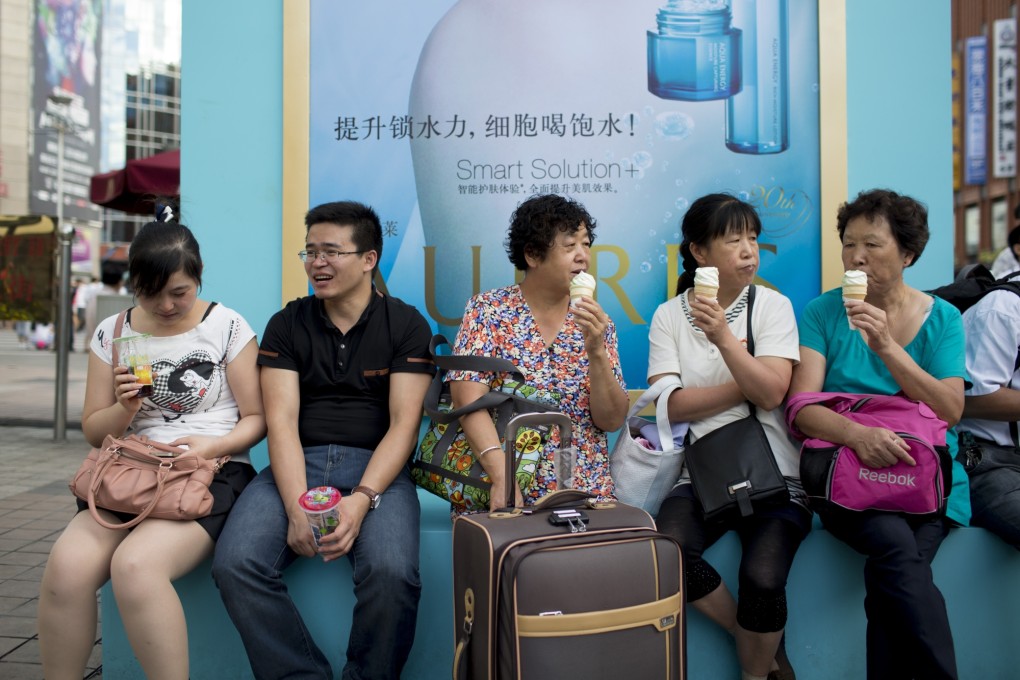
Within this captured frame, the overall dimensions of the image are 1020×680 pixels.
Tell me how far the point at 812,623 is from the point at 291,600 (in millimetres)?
1669

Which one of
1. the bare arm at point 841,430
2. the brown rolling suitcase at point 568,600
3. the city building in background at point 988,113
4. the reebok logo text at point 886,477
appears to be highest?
the city building in background at point 988,113

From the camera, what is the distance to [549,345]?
2.67 meters

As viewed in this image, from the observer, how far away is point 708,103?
336 centimetres

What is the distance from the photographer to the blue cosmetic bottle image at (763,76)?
3.33 metres

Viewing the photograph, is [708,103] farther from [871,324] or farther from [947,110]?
[871,324]

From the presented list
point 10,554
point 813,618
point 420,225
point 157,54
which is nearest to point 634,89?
point 420,225

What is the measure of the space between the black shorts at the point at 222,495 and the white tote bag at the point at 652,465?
124cm


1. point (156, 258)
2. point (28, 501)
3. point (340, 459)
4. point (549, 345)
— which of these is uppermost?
point (156, 258)

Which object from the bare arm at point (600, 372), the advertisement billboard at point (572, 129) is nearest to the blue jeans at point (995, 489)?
the advertisement billboard at point (572, 129)

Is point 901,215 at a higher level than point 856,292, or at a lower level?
higher

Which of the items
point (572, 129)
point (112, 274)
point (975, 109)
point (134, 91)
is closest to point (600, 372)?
point (572, 129)

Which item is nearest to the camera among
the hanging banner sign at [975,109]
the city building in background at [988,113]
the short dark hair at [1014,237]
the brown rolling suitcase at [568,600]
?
the brown rolling suitcase at [568,600]

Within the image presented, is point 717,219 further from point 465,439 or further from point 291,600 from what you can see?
point 291,600

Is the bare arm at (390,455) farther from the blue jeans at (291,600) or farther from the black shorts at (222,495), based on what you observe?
the black shorts at (222,495)
